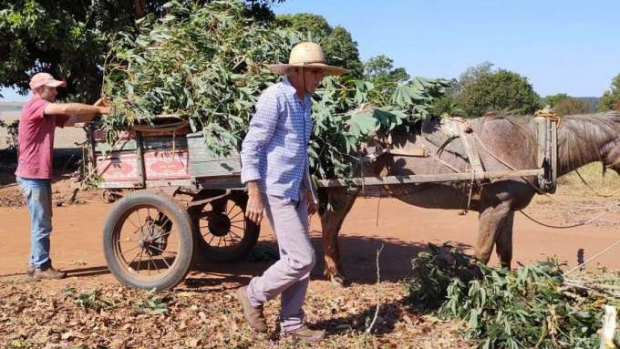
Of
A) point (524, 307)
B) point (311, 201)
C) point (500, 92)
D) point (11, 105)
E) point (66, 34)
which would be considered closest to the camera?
point (524, 307)

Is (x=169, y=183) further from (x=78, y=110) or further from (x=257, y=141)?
(x=257, y=141)

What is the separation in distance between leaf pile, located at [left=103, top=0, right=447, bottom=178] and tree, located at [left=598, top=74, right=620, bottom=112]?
17.8 metres

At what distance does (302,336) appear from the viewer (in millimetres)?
4477

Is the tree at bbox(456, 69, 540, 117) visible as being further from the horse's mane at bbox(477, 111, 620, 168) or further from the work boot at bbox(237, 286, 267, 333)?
the work boot at bbox(237, 286, 267, 333)

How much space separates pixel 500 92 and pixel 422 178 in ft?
68.7

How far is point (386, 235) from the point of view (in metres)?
9.10

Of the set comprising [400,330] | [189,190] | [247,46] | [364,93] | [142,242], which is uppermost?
[247,46]

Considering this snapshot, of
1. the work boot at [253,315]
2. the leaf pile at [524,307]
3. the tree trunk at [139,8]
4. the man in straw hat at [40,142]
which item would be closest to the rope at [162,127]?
the man in straw hat at [40,142]

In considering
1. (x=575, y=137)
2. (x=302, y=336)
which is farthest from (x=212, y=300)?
(x=575, y=137)

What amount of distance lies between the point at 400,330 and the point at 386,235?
167 inches

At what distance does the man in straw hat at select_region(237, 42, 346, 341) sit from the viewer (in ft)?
13.5

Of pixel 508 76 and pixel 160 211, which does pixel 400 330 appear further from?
pixel 508 76

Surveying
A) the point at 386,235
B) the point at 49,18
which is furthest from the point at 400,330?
the point at 49,18

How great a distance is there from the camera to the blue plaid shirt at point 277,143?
4094mm
